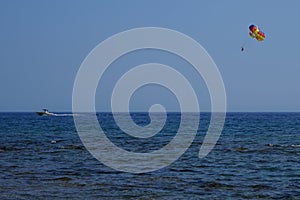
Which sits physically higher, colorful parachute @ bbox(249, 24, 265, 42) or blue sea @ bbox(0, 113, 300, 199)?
colorful parachute @ bbox(249, 24, 265, 42)

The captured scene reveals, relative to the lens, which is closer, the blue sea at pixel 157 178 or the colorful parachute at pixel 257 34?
the blue sea at pixel 157 178

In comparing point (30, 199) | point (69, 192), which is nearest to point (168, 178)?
point (69, 192)

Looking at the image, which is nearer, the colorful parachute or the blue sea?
the blue sea

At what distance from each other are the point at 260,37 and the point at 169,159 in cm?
1273

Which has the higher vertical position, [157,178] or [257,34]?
[257,34]

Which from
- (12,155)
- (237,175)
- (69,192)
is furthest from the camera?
(12,155)

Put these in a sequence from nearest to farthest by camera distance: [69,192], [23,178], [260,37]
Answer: [69,192]
[23,178]
[260,37]

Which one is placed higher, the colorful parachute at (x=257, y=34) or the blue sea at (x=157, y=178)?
the colorful parachute at (x=257, y=34)

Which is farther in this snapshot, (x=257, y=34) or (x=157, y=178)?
(x=257, y=34)

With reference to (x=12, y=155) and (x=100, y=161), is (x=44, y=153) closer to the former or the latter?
(x=12, y=155)

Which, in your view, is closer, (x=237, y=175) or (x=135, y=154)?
(x=237, y=175)

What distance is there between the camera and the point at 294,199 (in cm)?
1767

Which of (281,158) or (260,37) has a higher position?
(260,37)

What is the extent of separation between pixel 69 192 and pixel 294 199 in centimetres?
792
